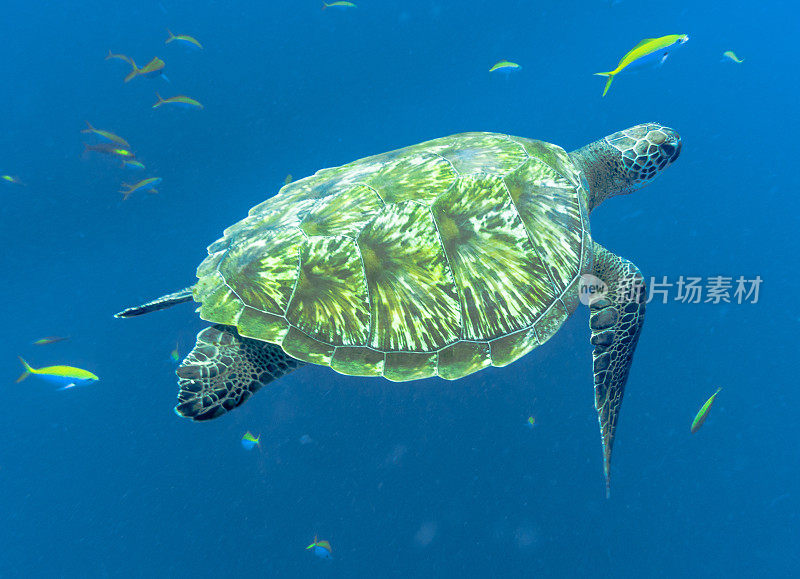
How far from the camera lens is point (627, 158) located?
3359 mm

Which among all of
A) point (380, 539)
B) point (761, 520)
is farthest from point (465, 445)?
point (761, 520)

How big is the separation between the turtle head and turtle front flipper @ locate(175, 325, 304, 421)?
9.77 feet

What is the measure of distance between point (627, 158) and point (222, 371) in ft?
12.0

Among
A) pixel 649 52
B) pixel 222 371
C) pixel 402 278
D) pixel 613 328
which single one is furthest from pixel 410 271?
pixel 649 52

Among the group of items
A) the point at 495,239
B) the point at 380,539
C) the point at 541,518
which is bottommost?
the point at 541,518

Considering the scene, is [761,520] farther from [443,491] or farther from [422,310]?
[422,310]

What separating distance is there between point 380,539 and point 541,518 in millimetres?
1529

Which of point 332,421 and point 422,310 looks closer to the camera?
point 422,310

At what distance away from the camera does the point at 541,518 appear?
359cm

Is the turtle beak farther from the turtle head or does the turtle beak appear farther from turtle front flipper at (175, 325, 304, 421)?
turtle front flipper at (175, 325, 304, 421)

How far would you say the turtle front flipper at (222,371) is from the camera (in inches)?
83.2

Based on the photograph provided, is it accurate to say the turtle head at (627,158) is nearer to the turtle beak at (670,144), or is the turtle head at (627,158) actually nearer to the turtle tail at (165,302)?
the turtle beak at (670,144)

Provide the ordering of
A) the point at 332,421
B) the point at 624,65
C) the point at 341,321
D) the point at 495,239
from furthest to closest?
1. the point at 332,421
2. the point at 624,65
3. the point at 495,239
4. the point at 341,321

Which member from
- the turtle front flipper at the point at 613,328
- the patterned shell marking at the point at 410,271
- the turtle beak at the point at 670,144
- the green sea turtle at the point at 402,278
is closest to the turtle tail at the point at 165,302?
the green sea turtle at the point at 402,278
